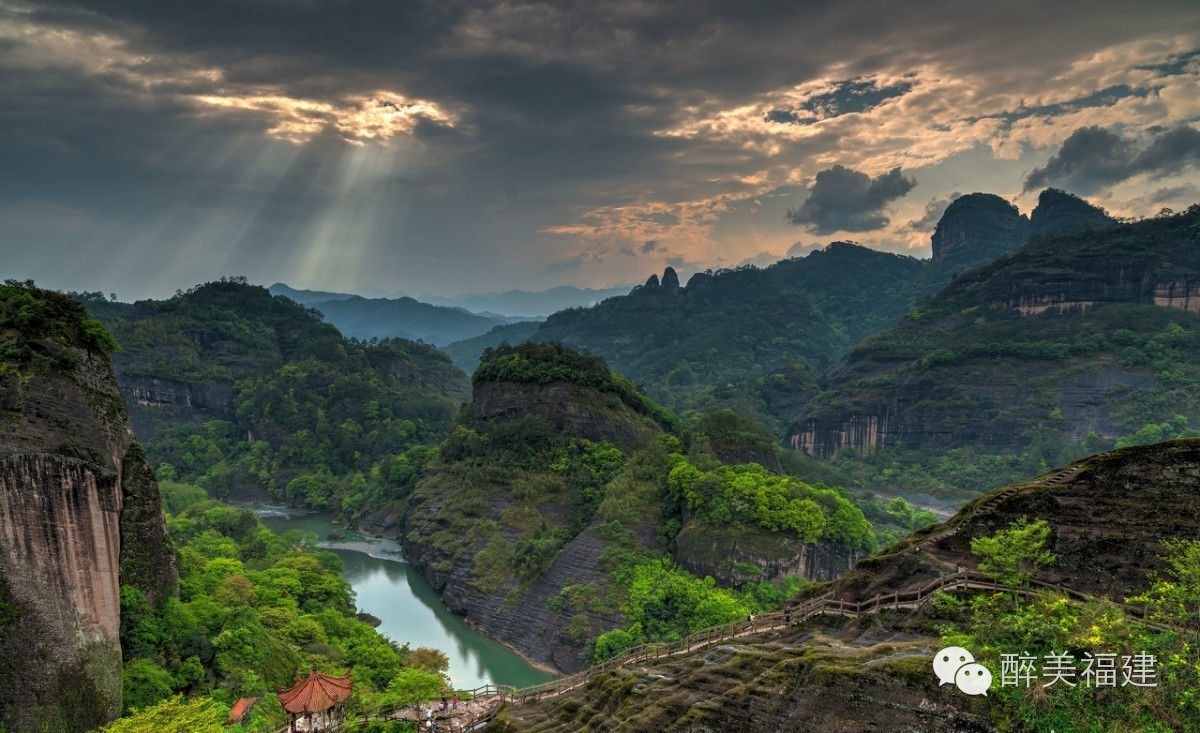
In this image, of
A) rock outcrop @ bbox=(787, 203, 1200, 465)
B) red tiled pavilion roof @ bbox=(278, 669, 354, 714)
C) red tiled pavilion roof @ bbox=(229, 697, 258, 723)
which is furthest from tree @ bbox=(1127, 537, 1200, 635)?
rock outcrop @ bbox=(787, 203, 1200, 465)

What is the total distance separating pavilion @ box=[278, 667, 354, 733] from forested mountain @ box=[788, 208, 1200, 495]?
261ft

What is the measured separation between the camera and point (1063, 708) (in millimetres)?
11586

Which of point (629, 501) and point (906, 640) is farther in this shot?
point (629, 501)

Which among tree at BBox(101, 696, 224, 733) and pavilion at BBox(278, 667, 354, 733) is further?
pavilion at BBox(278, 667, 354, 733)

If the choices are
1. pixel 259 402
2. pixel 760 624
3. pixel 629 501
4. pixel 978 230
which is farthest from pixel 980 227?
pixel 760 624

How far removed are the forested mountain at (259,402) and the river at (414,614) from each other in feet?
49.0

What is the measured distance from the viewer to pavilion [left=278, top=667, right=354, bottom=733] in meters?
20.0

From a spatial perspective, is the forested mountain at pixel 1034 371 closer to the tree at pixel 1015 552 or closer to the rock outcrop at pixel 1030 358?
the rock outcrop at pixel 1030 358

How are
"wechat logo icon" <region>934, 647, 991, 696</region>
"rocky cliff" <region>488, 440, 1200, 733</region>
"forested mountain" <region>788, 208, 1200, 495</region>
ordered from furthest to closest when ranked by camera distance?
"forested mountain" <region>788, 208, 1200, 495</region> < "rocky cliff" <region>488, 440, 1200, 733</region> < "wechat logo icon" <region>934, 647, 991, 696</region>

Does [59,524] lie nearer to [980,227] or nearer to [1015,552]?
[1015,552]

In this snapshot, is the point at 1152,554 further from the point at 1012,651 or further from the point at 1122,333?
the point at 1122,333

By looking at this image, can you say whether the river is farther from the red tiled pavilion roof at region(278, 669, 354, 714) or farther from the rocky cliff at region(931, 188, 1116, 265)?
the rocky cliff at region(931, 188, 1116, 265)

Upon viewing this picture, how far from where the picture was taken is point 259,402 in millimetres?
93312

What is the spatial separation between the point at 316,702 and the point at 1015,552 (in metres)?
21.3
